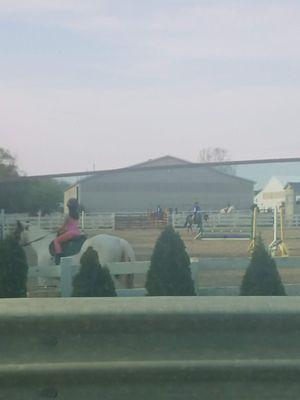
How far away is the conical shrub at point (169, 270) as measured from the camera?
5.95 m

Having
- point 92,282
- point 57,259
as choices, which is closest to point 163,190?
point 57,259

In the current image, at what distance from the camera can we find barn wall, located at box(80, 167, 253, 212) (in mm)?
9336

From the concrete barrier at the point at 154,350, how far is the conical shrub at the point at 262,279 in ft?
6.60

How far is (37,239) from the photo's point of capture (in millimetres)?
14555

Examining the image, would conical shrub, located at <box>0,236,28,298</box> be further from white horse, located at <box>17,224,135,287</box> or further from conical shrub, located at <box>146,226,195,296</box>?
white horse, located at <box>17,224,135,287</box>

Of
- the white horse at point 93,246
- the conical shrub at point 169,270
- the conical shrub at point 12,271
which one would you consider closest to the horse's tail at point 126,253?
the white horse at point 93,246

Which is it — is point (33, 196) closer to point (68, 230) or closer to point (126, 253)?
point (68, 230)

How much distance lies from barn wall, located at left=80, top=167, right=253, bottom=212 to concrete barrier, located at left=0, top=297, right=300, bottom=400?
179 inches

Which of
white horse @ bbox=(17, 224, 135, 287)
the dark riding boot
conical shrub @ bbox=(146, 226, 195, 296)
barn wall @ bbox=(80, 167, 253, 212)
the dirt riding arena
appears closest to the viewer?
conical shrub @ bbox=(146, 226, 195, 296)

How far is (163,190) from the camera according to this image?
11039 mm

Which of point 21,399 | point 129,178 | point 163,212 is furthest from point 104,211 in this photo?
point 21,399

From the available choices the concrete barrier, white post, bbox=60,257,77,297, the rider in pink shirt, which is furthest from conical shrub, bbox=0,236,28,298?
the rider in pink shirt

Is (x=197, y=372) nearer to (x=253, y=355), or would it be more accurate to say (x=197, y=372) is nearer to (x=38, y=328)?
(x=253, y=355)

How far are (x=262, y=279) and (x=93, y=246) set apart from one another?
21.4 ft
